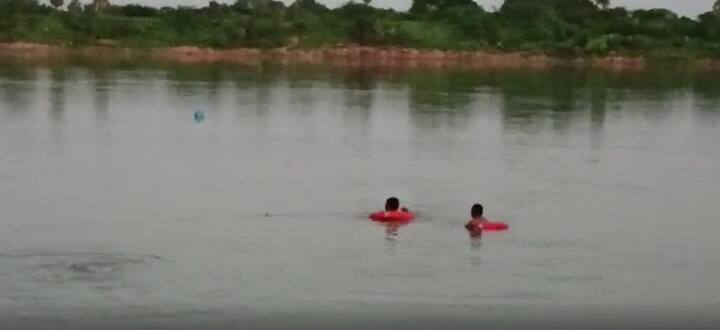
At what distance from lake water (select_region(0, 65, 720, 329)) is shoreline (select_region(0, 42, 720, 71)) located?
3364 centimetres

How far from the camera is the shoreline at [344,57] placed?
255 ft

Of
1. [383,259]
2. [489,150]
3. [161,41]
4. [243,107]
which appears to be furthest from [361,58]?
[383,259]

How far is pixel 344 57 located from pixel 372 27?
398 centimetres

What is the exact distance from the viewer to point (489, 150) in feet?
104

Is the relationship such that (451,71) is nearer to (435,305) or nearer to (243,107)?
(243,107)

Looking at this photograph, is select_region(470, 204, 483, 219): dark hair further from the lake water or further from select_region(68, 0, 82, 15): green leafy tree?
select_region(68, 0, 82, 15): green leafy tree

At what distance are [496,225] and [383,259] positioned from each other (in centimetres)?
283

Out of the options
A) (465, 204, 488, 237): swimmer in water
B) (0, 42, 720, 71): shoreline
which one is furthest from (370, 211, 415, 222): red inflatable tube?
(0, 42, 720, 71): shoreline

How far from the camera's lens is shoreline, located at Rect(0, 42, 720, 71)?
7781 cm

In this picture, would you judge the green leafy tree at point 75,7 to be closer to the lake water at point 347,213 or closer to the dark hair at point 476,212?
the lake water at point 347,213

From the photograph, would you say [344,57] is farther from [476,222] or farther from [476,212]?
[476,222]

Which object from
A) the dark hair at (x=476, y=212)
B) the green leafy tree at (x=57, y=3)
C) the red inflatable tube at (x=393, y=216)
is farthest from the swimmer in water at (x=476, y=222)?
the green leafy tree at (x=57, y=3)

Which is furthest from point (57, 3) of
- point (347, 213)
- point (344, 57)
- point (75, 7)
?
point (347, 213)

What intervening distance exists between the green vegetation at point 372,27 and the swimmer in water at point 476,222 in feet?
200
